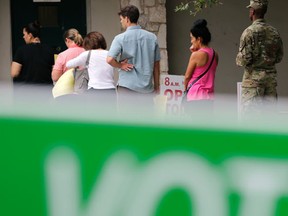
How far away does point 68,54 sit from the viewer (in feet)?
29.7

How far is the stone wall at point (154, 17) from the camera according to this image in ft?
Result: 41.1

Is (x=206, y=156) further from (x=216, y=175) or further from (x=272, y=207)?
(x=272, y=207)

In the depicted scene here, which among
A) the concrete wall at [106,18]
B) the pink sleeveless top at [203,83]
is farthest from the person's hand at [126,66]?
the concrete wall at [106,18]

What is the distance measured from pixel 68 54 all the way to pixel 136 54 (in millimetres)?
1154

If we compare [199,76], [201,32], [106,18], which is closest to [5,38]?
[106,18]

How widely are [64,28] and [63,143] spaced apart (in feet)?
37.9

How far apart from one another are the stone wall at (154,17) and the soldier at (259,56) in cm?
460

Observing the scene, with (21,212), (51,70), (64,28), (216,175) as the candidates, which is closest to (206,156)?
(216,175)

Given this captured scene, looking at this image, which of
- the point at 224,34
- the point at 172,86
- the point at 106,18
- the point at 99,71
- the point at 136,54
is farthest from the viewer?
the point at 224,34

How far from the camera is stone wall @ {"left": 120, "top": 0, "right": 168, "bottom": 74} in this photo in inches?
494

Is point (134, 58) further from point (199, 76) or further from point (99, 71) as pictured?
point (199, 76)

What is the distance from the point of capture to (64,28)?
13.3 meters

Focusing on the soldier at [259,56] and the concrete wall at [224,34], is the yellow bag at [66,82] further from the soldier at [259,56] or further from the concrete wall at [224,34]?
the concrete wall at [224,34]

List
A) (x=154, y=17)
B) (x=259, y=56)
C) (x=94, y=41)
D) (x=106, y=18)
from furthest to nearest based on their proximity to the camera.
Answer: (x=106, y=18)
(x=154, y=17)
(x=94, y=41)
(x=259, y=56)
